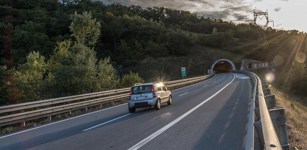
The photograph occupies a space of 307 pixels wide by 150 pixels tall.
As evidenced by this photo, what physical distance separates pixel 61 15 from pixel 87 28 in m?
74.0

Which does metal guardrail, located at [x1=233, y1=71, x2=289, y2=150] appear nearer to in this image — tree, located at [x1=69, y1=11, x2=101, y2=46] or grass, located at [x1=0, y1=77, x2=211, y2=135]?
grass, located at [x1=0, y1=77, x2=211, y2=135]

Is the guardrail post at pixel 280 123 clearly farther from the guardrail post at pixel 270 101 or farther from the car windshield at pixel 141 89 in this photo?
the car windshield at pixel 141 89

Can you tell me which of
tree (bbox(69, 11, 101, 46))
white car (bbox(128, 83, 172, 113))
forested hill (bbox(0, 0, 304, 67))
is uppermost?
forested hill (bbox(0, 0, 304, 67))

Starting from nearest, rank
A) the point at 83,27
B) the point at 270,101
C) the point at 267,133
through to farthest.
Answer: the point at 267,133 < the point at 270,101 < the point at 83,27

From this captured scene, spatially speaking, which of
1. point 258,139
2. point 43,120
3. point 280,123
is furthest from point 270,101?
Answer: point 43,120

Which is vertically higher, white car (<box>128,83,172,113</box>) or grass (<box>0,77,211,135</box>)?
white car (<box>128,83,172,113</box>)

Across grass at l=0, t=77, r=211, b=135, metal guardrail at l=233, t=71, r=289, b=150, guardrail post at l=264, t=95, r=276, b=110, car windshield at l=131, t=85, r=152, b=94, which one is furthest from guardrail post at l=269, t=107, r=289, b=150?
grass at l=0, t=77, r=211, b=135

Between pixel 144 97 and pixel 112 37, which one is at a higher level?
pixel 112 37

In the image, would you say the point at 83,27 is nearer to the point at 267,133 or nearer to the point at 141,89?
the point at 141,89

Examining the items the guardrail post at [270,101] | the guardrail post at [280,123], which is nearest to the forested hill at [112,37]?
the guardrail post at [270,101]

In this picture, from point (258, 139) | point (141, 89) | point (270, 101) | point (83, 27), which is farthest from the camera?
point (83, 27)

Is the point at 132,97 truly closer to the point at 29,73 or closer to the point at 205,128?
the point at 205,128


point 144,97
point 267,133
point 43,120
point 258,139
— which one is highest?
point 267,133

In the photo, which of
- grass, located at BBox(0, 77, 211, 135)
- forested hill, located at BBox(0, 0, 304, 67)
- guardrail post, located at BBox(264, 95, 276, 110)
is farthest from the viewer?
forested hill, located at BBox(0, 0, 304, 67)
